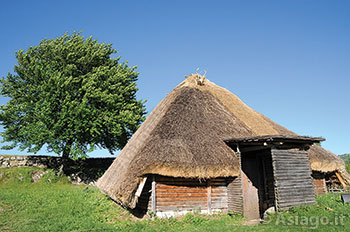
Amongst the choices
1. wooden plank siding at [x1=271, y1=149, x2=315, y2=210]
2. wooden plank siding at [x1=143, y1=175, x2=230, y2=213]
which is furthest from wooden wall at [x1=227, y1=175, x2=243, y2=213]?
wooden plank siding at [x1=271, y1=149, x2=315, y2=210]

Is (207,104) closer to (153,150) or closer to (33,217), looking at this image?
(153,150)

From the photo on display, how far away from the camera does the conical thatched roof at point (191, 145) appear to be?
10.6 metres

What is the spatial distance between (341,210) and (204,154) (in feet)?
20.9

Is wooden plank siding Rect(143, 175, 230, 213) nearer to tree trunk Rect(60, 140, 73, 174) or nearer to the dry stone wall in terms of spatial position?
tree trunk Rect(60, 140, 73, 174)

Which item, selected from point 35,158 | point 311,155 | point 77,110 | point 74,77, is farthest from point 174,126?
point 35,158

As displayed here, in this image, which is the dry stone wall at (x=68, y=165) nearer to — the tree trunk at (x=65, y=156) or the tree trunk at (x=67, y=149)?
the tree trunk at (x=65, y=156)

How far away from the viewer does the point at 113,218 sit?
37.2 ft

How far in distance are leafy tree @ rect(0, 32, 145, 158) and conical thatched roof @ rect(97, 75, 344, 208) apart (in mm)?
8685

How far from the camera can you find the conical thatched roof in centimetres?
1056

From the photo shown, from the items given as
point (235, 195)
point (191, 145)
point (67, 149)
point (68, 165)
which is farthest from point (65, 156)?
point (235, 195)

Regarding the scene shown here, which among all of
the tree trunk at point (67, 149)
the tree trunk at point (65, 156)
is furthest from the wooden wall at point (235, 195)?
the tree trunk at point (65, 156)

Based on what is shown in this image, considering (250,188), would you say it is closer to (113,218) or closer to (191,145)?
(191,145)

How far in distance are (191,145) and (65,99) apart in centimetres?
1292

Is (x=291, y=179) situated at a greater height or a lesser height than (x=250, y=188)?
greater
